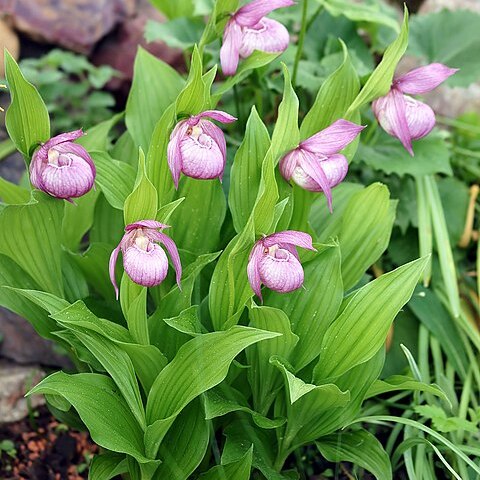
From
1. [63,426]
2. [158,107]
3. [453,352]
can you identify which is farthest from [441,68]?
[63,426]

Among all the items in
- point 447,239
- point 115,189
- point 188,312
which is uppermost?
point 115,189

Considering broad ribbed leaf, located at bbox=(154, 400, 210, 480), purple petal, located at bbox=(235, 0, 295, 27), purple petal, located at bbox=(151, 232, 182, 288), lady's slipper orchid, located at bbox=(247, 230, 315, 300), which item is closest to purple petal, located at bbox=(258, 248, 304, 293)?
lady's slipper orchid, located at bbox=(247, 230, 315, 300)

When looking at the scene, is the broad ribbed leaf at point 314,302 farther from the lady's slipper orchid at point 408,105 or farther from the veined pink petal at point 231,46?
the veined pink petal at point 231,46

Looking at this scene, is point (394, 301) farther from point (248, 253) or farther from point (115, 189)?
point (115, 189)

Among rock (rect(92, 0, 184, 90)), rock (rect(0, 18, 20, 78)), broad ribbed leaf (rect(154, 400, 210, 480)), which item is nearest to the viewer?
broad ribbed leaf (rect(154, 400, 210, 480))

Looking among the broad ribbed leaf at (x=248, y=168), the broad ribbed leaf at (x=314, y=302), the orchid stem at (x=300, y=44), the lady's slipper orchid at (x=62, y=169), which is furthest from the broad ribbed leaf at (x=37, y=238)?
the orchid stem at (x=300, y=44)

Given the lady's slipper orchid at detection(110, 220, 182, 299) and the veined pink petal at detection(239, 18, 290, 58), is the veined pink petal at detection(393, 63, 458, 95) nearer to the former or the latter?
the veined pink petal at detection(239, 18, 290, 58)
